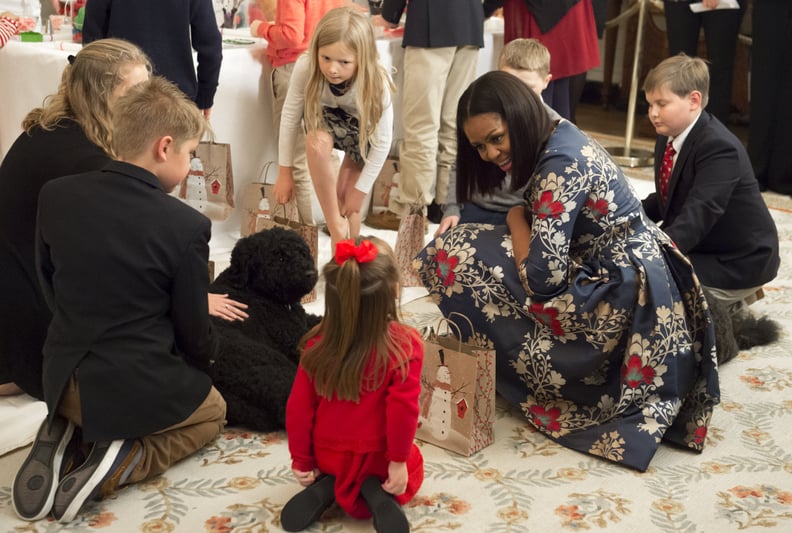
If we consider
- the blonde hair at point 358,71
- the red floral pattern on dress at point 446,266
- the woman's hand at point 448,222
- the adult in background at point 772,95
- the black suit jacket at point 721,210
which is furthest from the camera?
the adult in background at point 772,95

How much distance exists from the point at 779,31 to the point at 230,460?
3.54m

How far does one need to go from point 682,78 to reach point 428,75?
1149 millimetres

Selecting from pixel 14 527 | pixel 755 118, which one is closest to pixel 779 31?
pixel 755 118

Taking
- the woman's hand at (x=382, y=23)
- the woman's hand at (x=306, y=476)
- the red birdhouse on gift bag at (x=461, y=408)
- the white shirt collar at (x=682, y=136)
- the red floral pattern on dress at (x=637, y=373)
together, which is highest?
the woman's hand at (x=382, y=23)

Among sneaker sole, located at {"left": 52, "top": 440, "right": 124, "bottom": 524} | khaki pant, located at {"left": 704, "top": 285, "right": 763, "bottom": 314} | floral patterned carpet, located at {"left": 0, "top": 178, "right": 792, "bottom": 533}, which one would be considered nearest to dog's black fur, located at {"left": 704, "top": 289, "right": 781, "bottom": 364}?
khaki pant, located at {"left": 704, "top": 285, "right": 763, "bottom": 314}

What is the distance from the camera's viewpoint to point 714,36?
184 inches

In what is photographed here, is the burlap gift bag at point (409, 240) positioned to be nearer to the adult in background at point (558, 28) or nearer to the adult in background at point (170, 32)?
the adult in background at point (170, 32)

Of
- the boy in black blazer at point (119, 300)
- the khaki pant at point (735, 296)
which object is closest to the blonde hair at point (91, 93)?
the boy in black blazer at point (119, 300)

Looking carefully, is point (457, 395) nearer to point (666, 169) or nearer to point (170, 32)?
point (666, 169)

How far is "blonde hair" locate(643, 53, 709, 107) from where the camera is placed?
2871 millimetres

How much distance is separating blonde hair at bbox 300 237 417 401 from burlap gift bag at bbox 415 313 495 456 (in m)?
0.37

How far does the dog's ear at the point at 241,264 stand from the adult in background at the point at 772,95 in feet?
10.4

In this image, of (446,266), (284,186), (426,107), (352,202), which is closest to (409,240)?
(352,202)

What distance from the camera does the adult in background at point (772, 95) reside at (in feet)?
14.4
